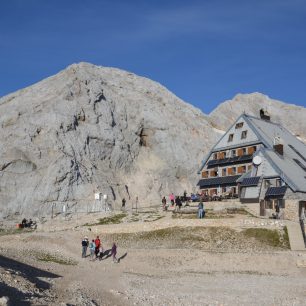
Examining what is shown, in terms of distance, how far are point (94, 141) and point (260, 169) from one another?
125 ft

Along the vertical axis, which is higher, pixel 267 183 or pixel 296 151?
pixel 296 151

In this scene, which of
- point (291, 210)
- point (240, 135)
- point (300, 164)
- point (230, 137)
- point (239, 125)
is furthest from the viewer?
point (230, 137)

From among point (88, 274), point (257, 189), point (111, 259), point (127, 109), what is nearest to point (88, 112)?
point (127, 109)

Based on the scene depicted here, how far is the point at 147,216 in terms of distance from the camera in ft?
191

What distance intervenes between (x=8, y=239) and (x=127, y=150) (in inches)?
1770

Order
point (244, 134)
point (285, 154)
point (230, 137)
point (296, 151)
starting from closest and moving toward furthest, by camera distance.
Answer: point (285, 154)
point (296, 151)
point (244, 134)
point (230, 137)

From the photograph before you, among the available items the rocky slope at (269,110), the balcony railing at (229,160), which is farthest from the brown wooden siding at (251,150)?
the rocky slope at (269,110)

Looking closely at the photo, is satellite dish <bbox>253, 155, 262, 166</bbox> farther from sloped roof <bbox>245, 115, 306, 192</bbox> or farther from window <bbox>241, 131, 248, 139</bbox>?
window <bbox>241, 131, 248, 139</bbox>

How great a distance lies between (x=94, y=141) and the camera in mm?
88500

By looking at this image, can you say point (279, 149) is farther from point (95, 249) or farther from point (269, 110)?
point (269, 110)

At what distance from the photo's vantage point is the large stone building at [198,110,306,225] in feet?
186

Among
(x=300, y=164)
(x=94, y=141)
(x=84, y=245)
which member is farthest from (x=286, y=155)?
(x=94, y=141)

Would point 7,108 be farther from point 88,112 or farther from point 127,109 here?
point 127,109

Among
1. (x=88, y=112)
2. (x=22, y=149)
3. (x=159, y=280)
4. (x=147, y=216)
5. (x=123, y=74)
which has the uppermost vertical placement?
(x=123, y=74)
